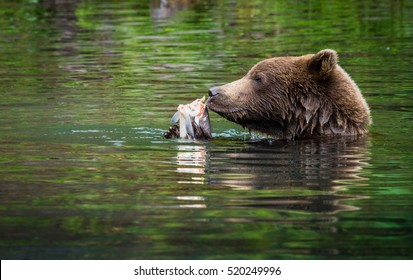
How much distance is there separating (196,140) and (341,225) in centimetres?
383

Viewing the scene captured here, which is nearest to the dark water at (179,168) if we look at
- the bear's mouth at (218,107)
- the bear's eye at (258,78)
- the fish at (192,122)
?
the fish at (192,122)

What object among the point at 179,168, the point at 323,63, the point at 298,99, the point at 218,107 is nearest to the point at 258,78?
the point at 298,99

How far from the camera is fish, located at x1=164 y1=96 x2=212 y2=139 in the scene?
1047 cm

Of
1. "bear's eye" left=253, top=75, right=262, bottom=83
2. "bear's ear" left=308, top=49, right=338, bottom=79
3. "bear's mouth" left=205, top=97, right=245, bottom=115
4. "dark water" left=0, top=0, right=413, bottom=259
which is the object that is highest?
"bear's ear" left=308, top=49, right=338, bottom=79

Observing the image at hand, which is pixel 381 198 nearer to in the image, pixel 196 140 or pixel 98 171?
pixel 98 171

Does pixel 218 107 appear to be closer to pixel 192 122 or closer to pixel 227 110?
pixel 227 110

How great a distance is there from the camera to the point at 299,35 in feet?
71.1

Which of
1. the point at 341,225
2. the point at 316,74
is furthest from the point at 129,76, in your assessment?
the point at 341,225

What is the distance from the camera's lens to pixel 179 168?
8.88 metres

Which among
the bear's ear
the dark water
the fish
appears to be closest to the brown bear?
the bear's ear

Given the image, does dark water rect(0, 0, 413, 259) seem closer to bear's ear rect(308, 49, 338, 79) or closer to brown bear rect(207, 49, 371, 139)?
brown bear rect(207, 49, 371, 139)

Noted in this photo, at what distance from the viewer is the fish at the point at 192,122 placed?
10.5 meters

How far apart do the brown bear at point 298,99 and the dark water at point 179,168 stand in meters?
0.26

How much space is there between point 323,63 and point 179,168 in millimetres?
2112
